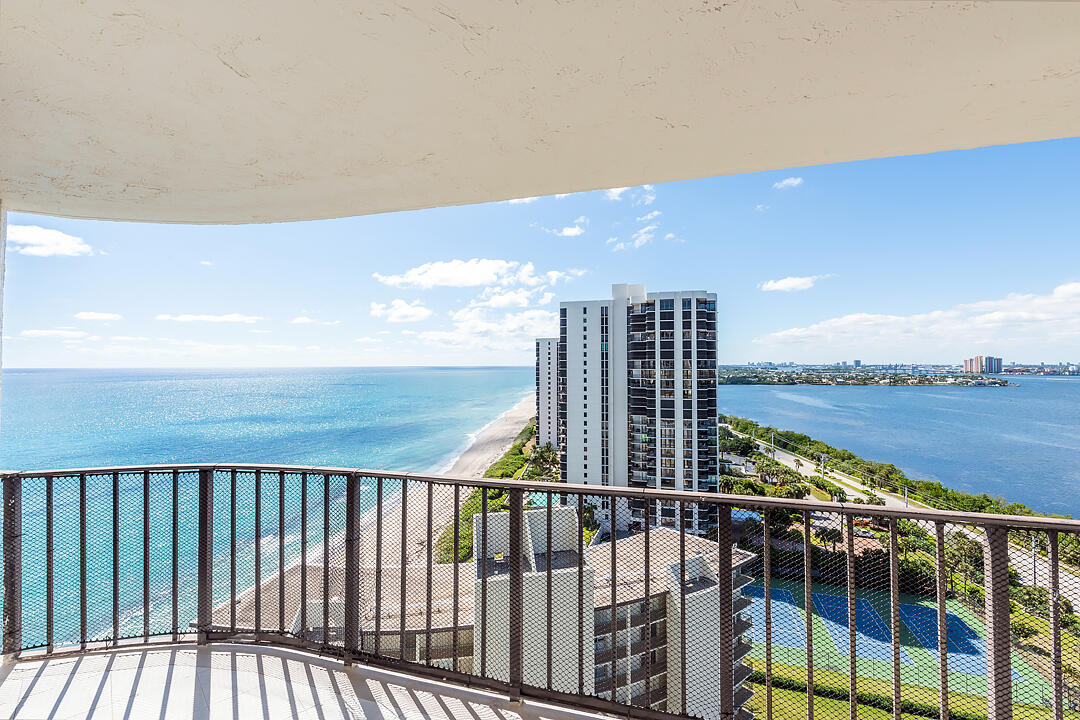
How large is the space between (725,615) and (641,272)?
4100 cm

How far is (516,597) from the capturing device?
191 centimetres

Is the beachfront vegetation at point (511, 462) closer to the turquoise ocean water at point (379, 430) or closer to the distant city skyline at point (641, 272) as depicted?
the turquoise ocean water at point (379, 430)

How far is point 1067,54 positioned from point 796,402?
4540cm

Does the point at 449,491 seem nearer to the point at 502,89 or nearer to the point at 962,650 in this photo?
the point at 962,650

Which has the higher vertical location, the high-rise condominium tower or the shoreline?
the high-rise condominium tower

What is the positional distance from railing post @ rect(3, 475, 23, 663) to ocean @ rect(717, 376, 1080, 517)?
26.6m

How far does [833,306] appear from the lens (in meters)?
35.7

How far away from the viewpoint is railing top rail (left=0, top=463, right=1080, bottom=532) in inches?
55.4

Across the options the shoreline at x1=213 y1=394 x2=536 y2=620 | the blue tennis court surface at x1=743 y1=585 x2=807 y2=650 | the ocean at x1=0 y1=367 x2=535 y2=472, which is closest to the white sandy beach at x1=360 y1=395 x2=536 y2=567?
the shoreline at x1=213 y1=394 x2=536 y2=620

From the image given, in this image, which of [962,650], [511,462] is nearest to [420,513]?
[511,462]

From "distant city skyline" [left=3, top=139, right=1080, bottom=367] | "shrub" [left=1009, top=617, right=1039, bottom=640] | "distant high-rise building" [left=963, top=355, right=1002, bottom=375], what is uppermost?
"distant city skyline" [left=3, top=139, right=1080, bottom=367]

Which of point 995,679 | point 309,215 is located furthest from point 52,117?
point 995,679

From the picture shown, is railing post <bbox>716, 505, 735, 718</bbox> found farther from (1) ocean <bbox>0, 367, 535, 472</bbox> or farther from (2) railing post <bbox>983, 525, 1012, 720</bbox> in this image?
(1) ocean <bbox>0, 367, 535, 472</bbox>

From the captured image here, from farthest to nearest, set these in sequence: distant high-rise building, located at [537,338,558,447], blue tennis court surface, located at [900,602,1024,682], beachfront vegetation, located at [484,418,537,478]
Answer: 1. distant high-rise building, located at [537,338,558,447]
2. beachfront vegetation, located at [484,418,537,478]
3. blue tennis court surface, located at [900,602,1024,682]
